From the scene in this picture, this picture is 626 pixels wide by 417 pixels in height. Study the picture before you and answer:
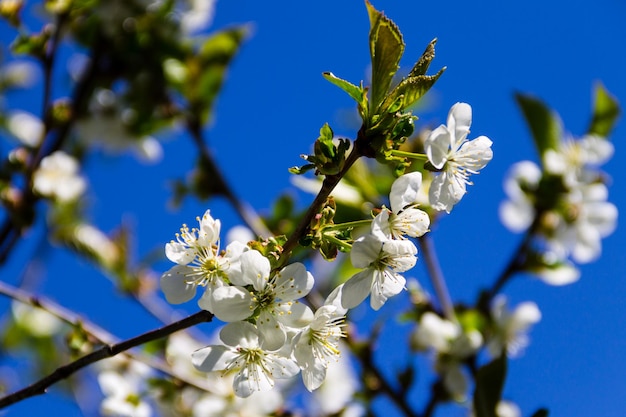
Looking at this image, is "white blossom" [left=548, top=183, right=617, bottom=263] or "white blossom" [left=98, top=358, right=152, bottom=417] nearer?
"white blossom" [left=98, top=358, right=152, bottom=417]

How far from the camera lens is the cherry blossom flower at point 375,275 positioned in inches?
36.8

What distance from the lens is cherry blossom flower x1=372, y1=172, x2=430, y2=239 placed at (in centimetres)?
92

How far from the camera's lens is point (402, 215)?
38.4 inches

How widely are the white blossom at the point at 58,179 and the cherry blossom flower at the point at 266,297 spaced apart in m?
1.33

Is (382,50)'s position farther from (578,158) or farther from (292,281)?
(578,158)

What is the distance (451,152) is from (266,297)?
33cm


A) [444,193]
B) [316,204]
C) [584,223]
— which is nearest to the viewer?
[316,204]

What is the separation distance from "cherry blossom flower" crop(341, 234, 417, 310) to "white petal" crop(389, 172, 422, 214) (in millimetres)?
58

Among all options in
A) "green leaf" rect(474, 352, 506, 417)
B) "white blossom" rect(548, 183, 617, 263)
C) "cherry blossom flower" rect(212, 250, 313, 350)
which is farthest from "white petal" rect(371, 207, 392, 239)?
"white blossom" rect(548, 183, 617, 263)

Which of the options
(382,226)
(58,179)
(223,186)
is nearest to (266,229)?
(223,186)

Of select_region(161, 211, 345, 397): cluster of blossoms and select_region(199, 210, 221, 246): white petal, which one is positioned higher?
select_region(199, 210, 221, 246): white petal

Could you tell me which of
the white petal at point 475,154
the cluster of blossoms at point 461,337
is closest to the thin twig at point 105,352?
the white petal at point 475,154

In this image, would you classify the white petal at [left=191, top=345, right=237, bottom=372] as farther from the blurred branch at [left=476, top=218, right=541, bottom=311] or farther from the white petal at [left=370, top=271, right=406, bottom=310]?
the blurred branch at [left=476, top=218, right=541, bottom=311]

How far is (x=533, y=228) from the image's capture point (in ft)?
6.88
